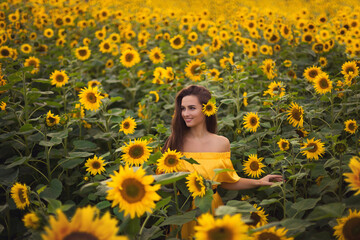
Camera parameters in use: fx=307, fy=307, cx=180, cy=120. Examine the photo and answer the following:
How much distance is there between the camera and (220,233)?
1.04 m

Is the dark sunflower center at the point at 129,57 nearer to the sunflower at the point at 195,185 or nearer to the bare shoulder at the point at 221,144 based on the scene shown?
the bare shoulder at the point at 221,144

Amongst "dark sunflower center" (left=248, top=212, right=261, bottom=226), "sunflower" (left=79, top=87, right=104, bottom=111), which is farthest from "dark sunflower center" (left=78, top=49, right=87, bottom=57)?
"dark sunflower center" (left=248, top=212, right=261, bottom=226)

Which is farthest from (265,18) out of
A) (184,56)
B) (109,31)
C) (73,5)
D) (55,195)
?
(55,195)

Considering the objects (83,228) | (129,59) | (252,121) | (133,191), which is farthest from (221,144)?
(129,59)

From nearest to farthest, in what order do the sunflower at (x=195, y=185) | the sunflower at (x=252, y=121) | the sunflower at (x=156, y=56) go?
the sunflower at (x=195, y=185) < the sunflower at (x=252, y=121) < the sunflower at (x=156, y=56)

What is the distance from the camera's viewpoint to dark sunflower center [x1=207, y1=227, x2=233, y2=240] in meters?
1.04

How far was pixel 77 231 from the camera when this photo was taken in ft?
3.33

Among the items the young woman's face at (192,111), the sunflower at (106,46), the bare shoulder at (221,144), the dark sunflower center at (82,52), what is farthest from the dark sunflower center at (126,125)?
the sunflower at (106,46)

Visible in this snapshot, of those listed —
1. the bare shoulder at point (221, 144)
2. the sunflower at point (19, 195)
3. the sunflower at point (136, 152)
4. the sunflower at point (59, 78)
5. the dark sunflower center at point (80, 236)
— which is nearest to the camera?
the dark sunflower center at point (80, 236)

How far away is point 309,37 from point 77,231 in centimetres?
454

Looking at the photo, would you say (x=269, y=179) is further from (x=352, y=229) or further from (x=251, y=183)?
(x=352, y=229)

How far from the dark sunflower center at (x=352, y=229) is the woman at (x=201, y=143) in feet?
2.39

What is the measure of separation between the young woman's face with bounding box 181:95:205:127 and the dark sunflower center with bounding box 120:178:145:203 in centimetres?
109

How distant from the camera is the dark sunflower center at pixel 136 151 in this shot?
1.94 m
